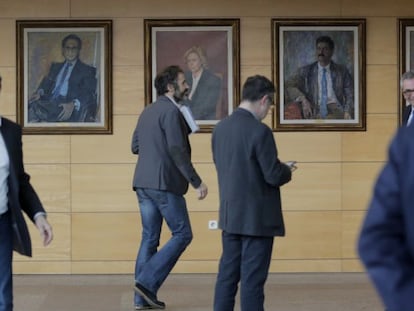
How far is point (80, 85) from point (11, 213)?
4259 mm

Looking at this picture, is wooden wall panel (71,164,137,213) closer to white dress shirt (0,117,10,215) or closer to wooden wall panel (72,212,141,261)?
wooden wall panel (72,212,141,261)

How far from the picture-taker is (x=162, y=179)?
7906mm

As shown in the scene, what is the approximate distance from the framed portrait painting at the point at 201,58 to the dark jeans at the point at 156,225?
1.88 m

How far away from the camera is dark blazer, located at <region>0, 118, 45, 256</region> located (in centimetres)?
558

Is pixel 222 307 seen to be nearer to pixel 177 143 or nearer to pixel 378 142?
pixel 177 143

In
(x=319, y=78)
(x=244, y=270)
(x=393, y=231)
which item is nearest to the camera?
(x=393, y=231)

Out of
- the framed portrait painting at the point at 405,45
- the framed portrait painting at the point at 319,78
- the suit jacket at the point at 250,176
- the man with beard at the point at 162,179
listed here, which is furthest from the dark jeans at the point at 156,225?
the framed portrait painting at the point at 405,45

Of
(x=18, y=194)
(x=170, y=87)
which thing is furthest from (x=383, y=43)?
(x=18, y=194)

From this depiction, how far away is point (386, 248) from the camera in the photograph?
2.41 metres

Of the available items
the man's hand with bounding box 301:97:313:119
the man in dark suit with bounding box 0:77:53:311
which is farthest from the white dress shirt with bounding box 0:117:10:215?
the man's hand with bounding box 301:97:313:119

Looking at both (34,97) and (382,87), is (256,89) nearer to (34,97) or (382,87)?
(382,87)

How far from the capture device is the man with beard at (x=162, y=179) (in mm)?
7840

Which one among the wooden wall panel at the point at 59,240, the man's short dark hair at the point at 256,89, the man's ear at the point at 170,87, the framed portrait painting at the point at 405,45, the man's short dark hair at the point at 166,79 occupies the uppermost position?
the framed portrait painting at the point at 405,45

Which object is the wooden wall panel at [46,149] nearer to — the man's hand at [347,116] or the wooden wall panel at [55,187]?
the wooden wall panel at [55,187]
